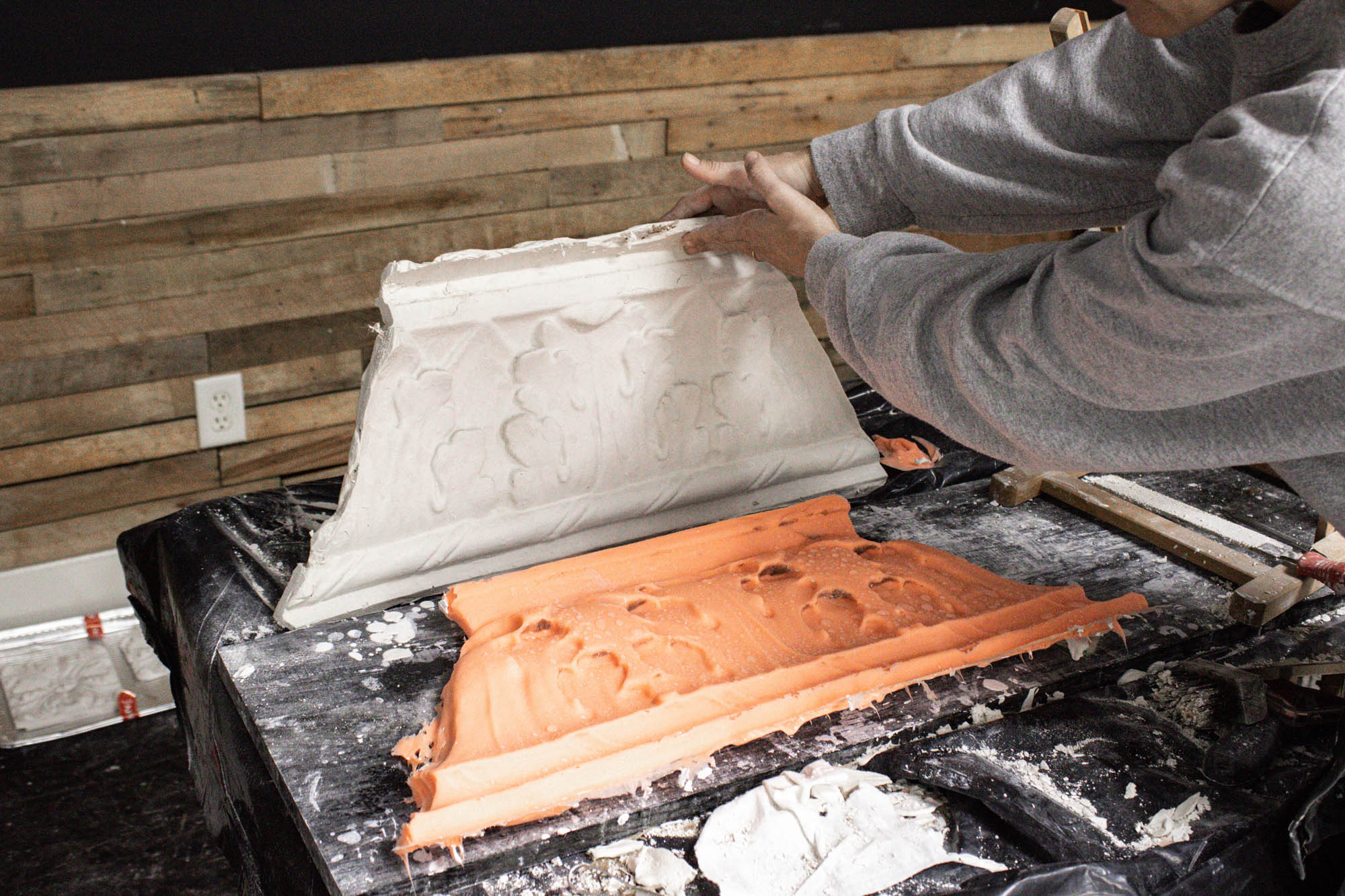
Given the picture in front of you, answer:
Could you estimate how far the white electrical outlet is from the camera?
2.75m

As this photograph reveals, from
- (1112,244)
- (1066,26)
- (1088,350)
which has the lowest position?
(1088,350)

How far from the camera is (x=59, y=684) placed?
2.54 meters

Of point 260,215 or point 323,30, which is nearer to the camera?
point 323,30

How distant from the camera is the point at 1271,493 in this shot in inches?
84.4

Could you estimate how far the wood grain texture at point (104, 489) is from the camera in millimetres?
2641

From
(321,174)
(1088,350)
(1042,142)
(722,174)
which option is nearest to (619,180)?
(321,174)

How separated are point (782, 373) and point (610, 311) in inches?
15.4

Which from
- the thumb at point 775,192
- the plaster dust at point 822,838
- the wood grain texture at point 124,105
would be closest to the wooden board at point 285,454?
the wood grain texture at point 124,105

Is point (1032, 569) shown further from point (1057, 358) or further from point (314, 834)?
point (314, 834)

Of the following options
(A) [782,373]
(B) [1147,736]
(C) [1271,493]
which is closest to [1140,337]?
(B) [1147,736]

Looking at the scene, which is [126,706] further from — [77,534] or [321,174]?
[321,174]

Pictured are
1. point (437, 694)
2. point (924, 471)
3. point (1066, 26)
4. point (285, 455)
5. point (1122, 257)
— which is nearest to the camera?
point (1122, 257)

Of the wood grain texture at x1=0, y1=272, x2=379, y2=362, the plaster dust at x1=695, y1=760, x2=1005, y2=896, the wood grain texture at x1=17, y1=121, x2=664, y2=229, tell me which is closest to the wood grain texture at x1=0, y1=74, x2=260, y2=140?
the wood grain texture at x1=17, y1=121, x2=664, y2=229

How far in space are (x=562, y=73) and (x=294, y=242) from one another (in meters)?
0.79
